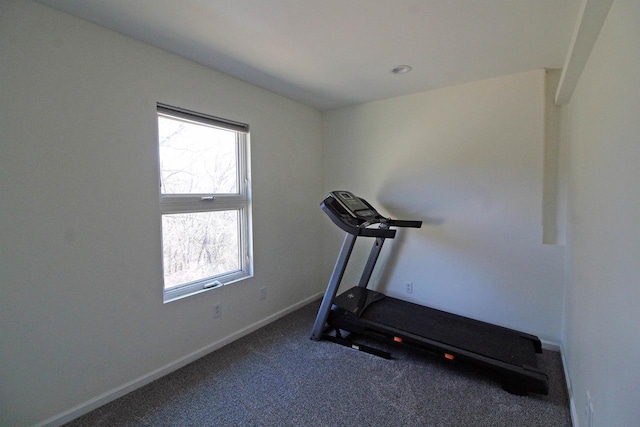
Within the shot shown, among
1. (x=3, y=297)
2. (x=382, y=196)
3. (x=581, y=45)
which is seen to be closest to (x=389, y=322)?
(x=382, y=196)

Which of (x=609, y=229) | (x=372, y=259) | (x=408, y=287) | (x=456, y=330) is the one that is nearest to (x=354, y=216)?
(x=372, y=259)

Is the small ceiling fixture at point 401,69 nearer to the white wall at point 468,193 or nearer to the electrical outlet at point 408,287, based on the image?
the white wall at point 468,193

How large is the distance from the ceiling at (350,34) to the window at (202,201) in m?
0.53

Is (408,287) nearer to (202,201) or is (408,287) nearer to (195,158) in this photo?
(202,201)

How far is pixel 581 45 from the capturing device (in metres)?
1.59

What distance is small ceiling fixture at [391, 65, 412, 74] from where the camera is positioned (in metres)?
2.40

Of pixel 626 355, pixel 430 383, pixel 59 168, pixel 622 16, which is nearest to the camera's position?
pixel 626 355

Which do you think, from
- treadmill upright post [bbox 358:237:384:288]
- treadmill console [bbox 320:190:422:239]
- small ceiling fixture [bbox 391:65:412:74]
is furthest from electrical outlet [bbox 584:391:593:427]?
small ceiling fixture [bbox 391:65:412:74]

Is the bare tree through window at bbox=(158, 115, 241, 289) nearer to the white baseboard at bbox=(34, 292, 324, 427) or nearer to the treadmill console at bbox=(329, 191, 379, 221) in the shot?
the white baseboard at bbox=(34, 292, 324, 427)

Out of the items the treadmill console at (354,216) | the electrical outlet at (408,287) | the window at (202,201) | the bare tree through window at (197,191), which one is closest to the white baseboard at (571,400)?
the electrical outlet at (408,287)

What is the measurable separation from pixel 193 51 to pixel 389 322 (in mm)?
2607

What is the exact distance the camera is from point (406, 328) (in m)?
2.44

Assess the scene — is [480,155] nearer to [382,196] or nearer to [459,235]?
[459,235]

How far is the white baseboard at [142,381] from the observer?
1.72 m
